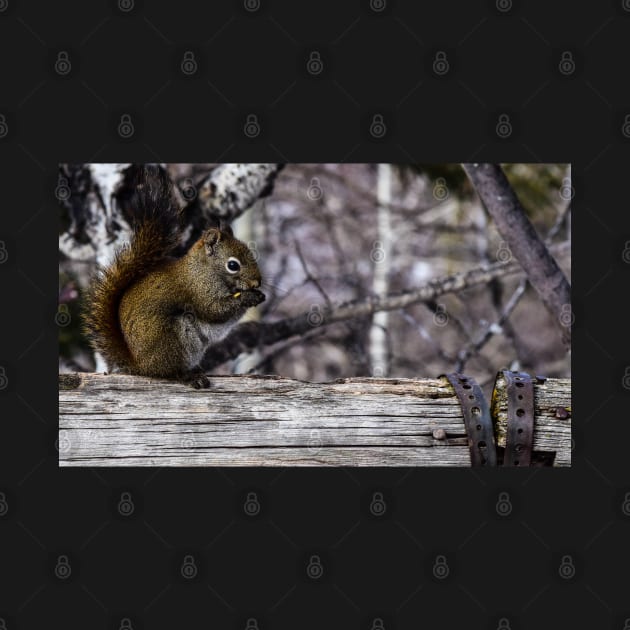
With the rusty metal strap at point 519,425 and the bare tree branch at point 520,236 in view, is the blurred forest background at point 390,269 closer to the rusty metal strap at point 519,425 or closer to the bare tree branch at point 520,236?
the bare tree branch at point 520,236

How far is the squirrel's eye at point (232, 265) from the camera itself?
3.75 meters

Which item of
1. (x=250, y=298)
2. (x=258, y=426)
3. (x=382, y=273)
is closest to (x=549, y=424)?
(x=258, y=426)

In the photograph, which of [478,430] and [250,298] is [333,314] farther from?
[478,430]

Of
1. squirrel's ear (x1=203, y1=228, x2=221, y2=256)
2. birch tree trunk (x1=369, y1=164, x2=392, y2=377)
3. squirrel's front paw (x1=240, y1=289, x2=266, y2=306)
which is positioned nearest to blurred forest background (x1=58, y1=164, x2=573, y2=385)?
birch tree trunk (x1=369, y1=164, x2=392, y2=377)

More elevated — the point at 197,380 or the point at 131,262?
the point at 131,262

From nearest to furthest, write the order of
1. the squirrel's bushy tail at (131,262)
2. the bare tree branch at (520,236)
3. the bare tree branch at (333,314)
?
the squirrel's bushy tail at (131,262)
the bare tree branch at (520,236)
the bare tree branch at (333,314)

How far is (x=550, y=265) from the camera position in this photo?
4.66 meters

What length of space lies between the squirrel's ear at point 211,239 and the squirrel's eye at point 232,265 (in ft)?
0.31

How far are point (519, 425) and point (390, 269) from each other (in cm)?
437

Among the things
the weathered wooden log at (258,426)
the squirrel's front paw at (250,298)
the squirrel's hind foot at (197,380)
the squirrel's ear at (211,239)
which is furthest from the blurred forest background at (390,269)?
the weathered wooden log at (258,426)

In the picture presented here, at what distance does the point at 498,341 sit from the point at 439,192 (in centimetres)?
268

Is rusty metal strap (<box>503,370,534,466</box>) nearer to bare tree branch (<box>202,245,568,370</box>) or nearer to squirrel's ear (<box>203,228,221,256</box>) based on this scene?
squirrel's ear (<box>203,228,221,256</box>)

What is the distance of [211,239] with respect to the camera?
12.4ft
